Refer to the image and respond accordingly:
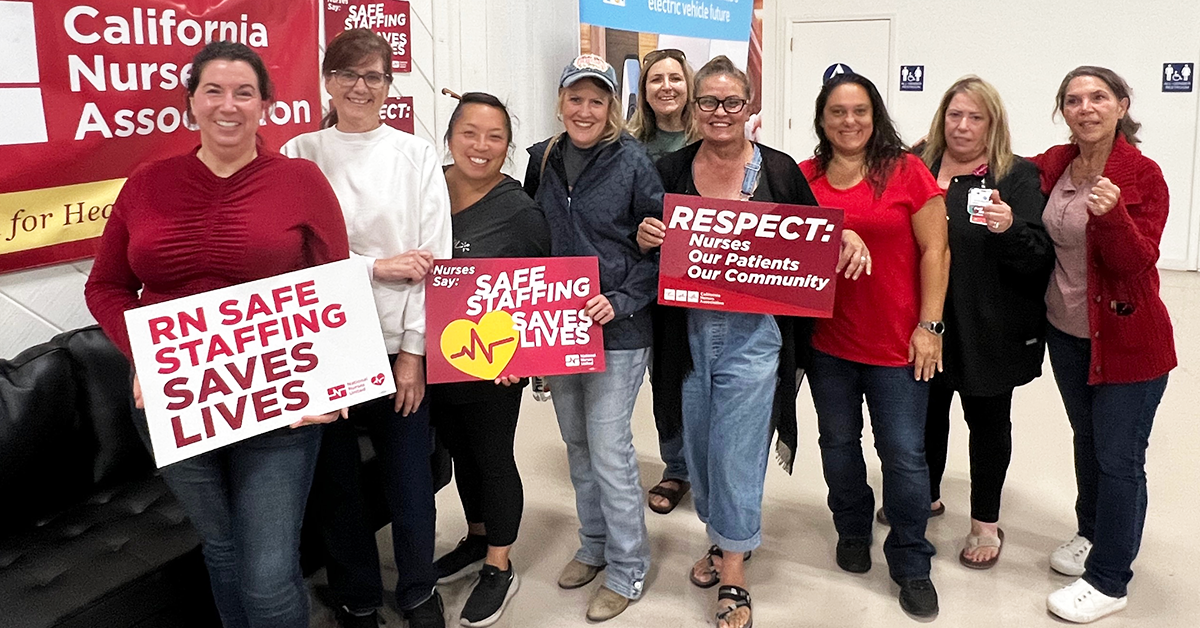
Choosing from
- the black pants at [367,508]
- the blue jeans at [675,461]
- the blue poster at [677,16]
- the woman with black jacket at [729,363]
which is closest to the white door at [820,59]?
the blue poster at [677,16]

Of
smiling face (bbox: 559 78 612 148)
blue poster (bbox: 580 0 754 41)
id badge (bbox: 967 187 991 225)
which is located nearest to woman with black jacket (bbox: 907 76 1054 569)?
id badge (bbox: 967 187 991 225)

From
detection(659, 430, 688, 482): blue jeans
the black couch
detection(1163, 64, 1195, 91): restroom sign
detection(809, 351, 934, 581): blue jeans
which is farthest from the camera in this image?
detection(1163, 64, 1195, 91): restroom sign

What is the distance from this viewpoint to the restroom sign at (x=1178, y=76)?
7.11m

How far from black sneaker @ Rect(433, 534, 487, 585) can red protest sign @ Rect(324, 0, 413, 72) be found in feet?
5.84

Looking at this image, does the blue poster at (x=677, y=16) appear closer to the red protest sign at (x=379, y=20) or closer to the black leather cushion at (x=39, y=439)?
the red protest sign at (x=379, y=20)

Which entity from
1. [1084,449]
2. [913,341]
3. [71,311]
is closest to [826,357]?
[913,341]

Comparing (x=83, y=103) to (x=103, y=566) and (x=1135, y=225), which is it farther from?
(x=1135, y=225)

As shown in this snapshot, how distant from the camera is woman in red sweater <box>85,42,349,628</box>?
6.01ft

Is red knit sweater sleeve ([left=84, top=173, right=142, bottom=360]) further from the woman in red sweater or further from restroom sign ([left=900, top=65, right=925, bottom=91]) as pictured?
restroom sign ([left=900, top=65, right=925, bottom=91])

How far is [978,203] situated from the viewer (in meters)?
2.46

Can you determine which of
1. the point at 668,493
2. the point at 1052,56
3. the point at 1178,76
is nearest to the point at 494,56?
the point at 668,493

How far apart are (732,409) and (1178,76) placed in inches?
256

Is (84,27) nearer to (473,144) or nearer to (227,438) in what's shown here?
(473,144)

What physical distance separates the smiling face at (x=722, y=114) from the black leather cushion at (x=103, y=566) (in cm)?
162
